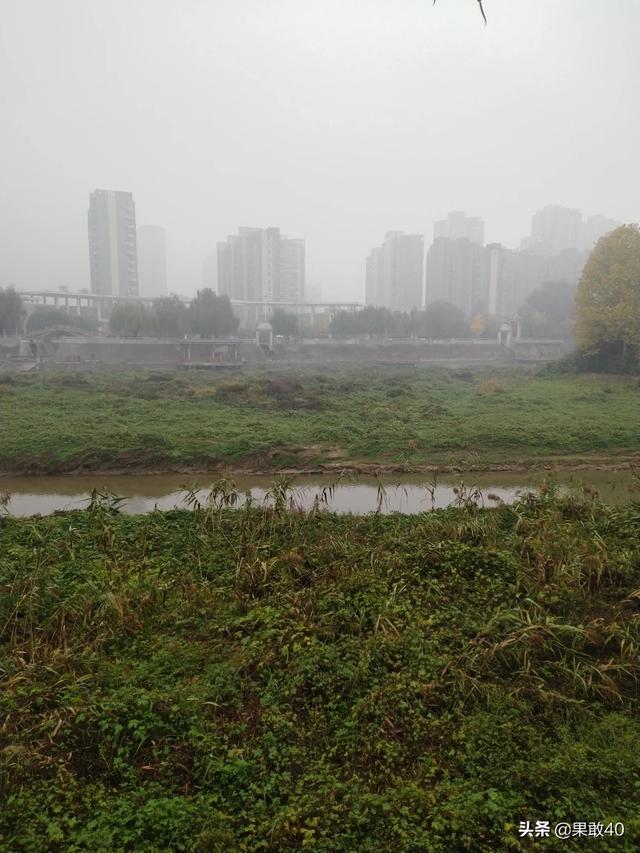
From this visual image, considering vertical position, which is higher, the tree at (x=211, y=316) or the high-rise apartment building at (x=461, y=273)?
the high-rise apartment building at (x=461, y=273)

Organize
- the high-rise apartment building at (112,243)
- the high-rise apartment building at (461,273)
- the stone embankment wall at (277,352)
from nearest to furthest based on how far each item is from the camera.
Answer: the stone embankment wall at (277,352), the high-rise apartment building at (112,243), the high-rise apartment building at (461,273)

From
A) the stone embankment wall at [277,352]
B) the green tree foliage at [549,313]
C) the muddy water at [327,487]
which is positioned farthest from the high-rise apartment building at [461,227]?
the muddy water at [327,487]

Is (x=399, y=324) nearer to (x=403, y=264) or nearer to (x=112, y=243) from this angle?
(x=403, y=264)

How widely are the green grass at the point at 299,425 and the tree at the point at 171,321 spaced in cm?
2138

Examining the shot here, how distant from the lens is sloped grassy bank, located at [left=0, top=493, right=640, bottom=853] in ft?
10.4

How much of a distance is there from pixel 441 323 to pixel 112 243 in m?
38.3

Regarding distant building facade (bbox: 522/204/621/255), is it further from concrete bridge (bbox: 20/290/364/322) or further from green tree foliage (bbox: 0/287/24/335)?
green tree foliage (bbox: 0/287/24/335)

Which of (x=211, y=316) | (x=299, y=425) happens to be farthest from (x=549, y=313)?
(x=299, y=425)

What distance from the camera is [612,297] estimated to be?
2516cm

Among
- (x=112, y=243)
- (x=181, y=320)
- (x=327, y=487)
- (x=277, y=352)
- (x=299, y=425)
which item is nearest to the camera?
(x=327, y=487)

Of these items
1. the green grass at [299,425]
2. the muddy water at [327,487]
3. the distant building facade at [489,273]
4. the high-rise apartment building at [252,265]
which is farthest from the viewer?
the high-rise apartment building at [252,265]

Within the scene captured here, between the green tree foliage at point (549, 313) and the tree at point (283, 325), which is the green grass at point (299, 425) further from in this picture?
the green tree foliage at point (549, 313)

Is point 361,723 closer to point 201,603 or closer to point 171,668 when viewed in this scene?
point 171,668

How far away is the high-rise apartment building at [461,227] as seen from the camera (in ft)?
276
